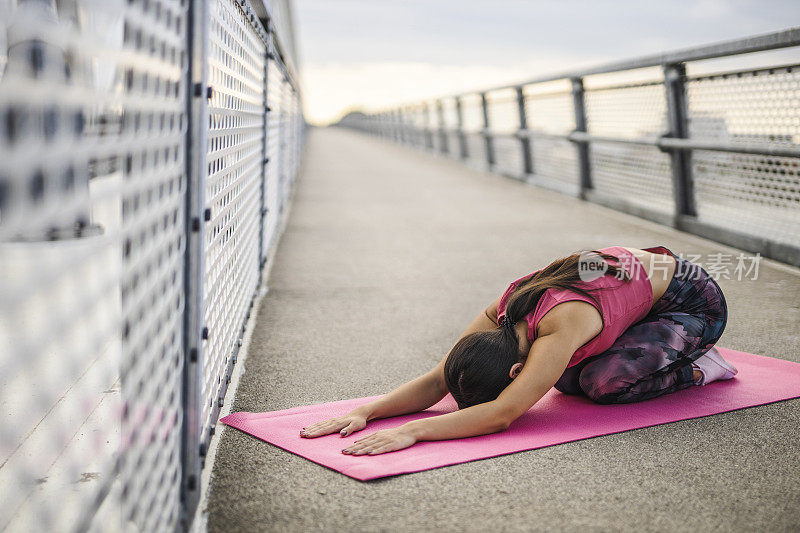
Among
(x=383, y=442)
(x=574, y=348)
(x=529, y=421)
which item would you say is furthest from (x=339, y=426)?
(x=574, y=348)

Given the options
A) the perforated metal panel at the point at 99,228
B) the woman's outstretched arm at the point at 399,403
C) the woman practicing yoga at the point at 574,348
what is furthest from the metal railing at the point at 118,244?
the woman practicing yoga at the point at 574,348

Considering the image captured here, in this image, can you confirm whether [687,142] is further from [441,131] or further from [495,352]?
[441,131]

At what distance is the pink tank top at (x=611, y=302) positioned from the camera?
2.32m

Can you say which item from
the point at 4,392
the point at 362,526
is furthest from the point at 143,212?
the point at 4,392

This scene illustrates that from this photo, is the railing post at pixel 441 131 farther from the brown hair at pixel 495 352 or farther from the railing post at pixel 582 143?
A: the brown hair at pixel 495 352

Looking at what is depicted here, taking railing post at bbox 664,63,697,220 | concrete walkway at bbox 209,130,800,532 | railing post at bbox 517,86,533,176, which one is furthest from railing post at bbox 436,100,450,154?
railing post at bbox 664,63,697,220

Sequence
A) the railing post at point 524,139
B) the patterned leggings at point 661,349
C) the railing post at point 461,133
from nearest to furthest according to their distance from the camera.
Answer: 1. the patterned leggings at point 661,349
2. the railing post at point 524,139
3. the railing post at point 461,133

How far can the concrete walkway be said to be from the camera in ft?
5.90

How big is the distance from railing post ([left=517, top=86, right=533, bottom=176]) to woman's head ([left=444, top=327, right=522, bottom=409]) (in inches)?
318

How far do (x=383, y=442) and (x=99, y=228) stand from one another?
1015 millimetres

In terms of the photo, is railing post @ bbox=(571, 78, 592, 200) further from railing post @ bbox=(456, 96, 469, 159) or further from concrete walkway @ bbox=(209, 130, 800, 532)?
railing post @ bbox=(456, 96, 469, 159)

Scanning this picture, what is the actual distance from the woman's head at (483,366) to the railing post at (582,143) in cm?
626

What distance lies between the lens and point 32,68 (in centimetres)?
151

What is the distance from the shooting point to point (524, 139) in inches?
409
